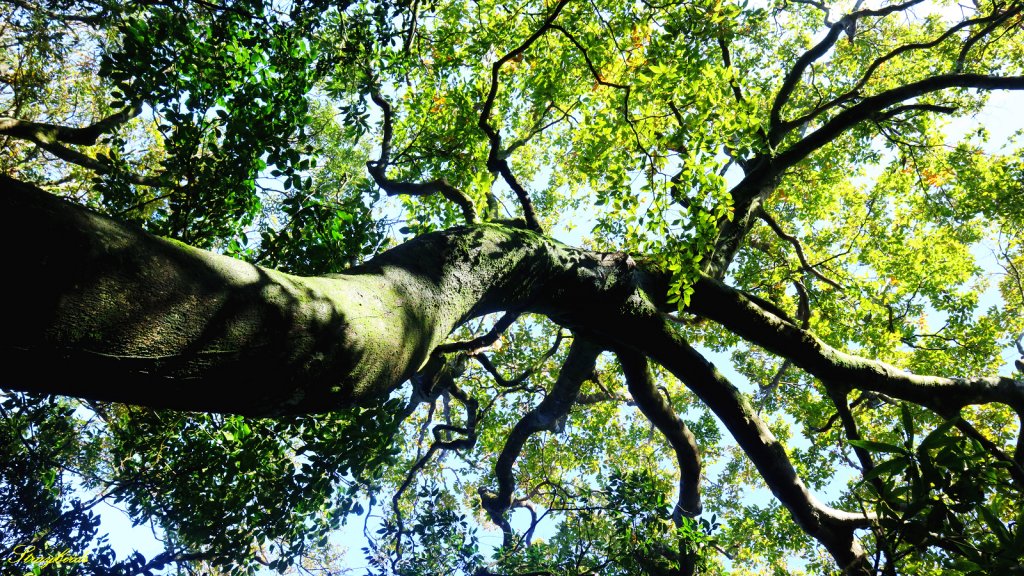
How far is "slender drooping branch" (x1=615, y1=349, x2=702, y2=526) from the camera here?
6.34 m

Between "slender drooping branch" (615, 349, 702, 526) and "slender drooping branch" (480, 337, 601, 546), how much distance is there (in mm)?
572

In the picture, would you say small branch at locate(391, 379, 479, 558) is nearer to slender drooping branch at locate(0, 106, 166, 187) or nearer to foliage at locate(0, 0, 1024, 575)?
foliage at locate(0, 0, 1024, 575)

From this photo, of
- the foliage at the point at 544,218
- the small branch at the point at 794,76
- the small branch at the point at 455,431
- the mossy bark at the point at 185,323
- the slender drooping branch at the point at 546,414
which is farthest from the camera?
the small branch at the point at 455,431

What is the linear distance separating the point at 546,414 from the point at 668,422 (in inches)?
65.5

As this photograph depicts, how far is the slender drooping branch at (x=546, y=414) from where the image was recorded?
23.0 ft

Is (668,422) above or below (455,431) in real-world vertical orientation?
above

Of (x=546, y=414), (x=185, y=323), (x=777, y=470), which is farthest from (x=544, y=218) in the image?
(x=185, y=323)

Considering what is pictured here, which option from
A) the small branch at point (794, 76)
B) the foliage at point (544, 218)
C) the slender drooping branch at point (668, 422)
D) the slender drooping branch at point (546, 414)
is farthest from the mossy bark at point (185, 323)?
Answer: the small branch at point (794, 76)

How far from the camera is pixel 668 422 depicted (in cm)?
684

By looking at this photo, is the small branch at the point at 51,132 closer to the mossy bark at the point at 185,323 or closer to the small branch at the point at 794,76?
the mossy bark at the point at 185,323

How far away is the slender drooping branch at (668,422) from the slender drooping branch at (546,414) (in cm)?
57

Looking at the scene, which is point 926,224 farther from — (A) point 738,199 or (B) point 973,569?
(B) point 973,569

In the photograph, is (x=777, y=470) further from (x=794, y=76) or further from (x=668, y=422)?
(x=794, y=76)

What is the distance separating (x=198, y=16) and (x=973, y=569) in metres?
8.34
